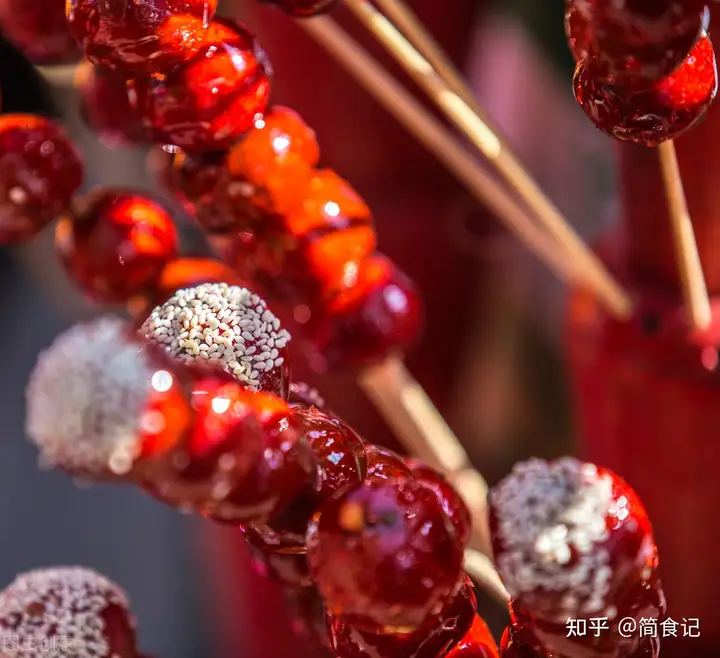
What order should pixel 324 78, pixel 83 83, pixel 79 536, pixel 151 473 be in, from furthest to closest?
pixel 79 536 < pixel 324 78 < pixel 83 83 < pixel 151 473

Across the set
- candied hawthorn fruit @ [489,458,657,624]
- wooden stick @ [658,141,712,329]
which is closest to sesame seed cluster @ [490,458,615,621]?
candied hawthorn fruit @ [489,458,657,624]

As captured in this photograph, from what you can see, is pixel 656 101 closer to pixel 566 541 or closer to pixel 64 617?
pixel 566 541

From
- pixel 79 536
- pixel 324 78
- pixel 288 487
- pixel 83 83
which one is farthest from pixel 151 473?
pixel 79 536

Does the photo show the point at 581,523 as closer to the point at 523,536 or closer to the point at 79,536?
the point at 523,536

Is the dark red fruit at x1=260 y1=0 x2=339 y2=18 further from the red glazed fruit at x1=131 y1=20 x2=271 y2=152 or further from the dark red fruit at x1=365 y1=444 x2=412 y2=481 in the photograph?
the dark red fruit at x1=365 y1=444 x2=412 y2=481

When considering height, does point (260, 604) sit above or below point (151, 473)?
Result: below

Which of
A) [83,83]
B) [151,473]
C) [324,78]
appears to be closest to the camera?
[151,473]
